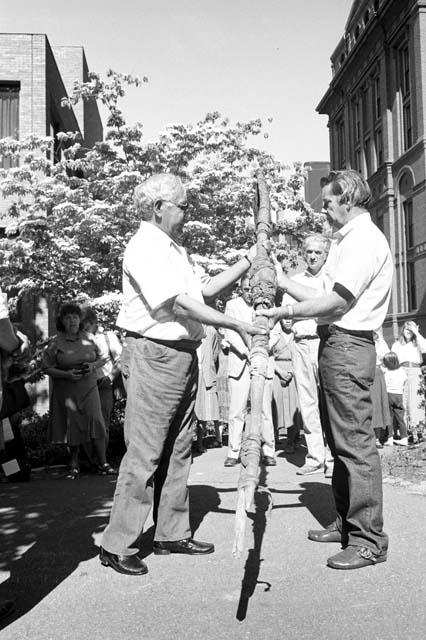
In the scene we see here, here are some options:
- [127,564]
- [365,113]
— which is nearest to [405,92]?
[365,113]

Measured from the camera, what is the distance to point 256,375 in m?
3.95

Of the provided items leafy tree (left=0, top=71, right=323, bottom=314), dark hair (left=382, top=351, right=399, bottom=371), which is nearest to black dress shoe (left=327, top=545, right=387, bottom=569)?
dark hair (left=382, top=351, right=399, bottom=371)

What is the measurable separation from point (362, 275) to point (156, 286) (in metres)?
1.24

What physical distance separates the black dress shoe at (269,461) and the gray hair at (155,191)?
4537 mm

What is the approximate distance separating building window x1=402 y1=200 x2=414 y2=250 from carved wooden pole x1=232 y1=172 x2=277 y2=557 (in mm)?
32822

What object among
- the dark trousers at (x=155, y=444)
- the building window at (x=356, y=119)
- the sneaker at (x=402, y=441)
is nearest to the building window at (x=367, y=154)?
the building window at (x=356, y=119)

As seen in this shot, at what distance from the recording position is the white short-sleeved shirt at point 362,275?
417cm

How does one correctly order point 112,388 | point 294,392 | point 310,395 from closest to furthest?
point 310,395 → point 112,388 → point 294,392

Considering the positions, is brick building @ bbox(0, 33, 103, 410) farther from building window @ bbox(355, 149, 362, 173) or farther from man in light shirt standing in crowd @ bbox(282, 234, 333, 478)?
building window @ bbox(355, 149, 362, 173)

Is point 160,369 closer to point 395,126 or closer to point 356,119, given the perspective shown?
point 395,126

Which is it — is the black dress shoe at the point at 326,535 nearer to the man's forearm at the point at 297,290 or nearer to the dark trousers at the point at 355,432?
the dark trousers at the point at 355,432

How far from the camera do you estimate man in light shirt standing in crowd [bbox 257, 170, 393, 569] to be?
4180 millimetres

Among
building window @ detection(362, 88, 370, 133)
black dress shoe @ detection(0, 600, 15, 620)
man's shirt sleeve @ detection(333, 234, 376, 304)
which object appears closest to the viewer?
black dress shoe @ detection(0, 600, 15, 620)

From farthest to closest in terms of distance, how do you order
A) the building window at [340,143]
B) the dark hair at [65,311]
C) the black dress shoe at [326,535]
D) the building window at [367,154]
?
1. the building window at [340,143]
2. the building window at [367,154]
3. the dark hair at [65,311]
4. the black dress shoe at [326,535]
